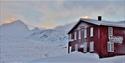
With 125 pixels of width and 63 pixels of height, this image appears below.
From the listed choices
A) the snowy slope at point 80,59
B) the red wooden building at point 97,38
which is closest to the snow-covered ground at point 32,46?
the snowy slope at point 80,59

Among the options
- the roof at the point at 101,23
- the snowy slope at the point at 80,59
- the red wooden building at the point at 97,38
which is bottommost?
the snowy slope at the point at 80,59

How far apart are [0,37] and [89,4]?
2343mm

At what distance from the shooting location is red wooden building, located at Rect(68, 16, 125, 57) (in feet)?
28.2

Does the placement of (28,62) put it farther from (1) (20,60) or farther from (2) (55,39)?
(2) (55,39)

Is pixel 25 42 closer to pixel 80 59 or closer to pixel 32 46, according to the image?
pixel 32 46

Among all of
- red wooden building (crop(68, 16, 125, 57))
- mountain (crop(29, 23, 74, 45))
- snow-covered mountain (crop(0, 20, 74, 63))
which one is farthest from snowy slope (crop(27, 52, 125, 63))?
mountain (crop(29, 23, 74, 45))

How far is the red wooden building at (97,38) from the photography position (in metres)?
8.59

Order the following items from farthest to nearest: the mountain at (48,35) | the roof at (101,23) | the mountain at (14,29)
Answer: the roof at (101,23) < the mountain at (48,35) < the mountain at (14,29)

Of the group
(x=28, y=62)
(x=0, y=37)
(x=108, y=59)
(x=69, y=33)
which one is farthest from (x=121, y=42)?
(x=0, y=37)

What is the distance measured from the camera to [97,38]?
28.6 feet

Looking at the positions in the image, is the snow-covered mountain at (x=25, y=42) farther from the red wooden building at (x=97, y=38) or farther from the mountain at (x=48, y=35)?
the red wooden building at (x=97, y=38)

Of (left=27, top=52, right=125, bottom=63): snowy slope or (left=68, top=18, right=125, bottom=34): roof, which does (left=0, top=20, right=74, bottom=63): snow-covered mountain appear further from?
(left=68, top=18, right=125, bottom=34): roof

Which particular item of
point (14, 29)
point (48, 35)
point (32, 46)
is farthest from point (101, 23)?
point (14, 29)

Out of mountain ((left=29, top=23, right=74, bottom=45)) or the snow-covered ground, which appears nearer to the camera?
the snow-covered ground
